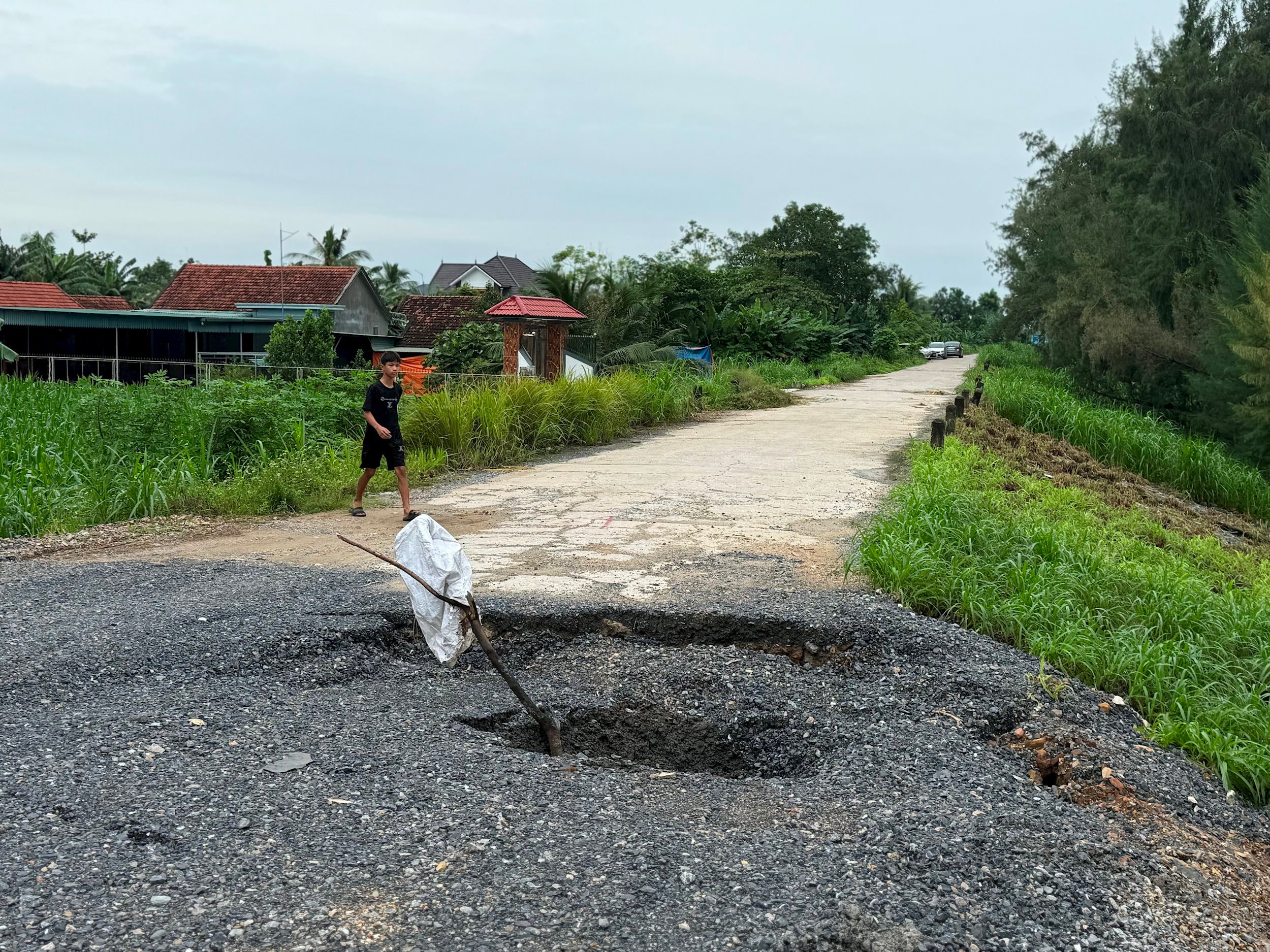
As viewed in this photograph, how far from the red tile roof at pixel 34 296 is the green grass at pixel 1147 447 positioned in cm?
2358

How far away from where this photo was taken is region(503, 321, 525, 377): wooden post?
17.5 metres

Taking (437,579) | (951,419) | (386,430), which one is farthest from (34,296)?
(437,579)

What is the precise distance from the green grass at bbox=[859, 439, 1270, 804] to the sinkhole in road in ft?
5.25

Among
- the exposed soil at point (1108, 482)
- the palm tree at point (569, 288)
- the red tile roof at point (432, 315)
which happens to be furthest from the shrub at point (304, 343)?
the exposed soil at point (1108, 482)

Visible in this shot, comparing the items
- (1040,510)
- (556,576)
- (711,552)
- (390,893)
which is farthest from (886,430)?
(390,893)

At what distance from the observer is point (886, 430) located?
53.6ft

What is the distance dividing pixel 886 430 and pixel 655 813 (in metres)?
13.4

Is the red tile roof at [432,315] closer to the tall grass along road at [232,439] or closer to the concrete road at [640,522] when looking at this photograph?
the tall grass along road at [232,439]

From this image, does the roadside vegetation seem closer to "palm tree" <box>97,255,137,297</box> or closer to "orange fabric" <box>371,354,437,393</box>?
"orange fabric" <box>371,354,437,393</box>

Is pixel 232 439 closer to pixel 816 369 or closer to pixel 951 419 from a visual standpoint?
pixel 951 419

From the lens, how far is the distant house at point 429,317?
35.9 meters

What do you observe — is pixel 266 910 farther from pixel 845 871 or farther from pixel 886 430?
pixel 886 430

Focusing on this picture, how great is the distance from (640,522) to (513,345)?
31.7ft

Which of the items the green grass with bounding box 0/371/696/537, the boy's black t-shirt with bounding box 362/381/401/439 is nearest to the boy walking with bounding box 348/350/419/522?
the boy's black t-shirt with bounding box 362/381/401/439
